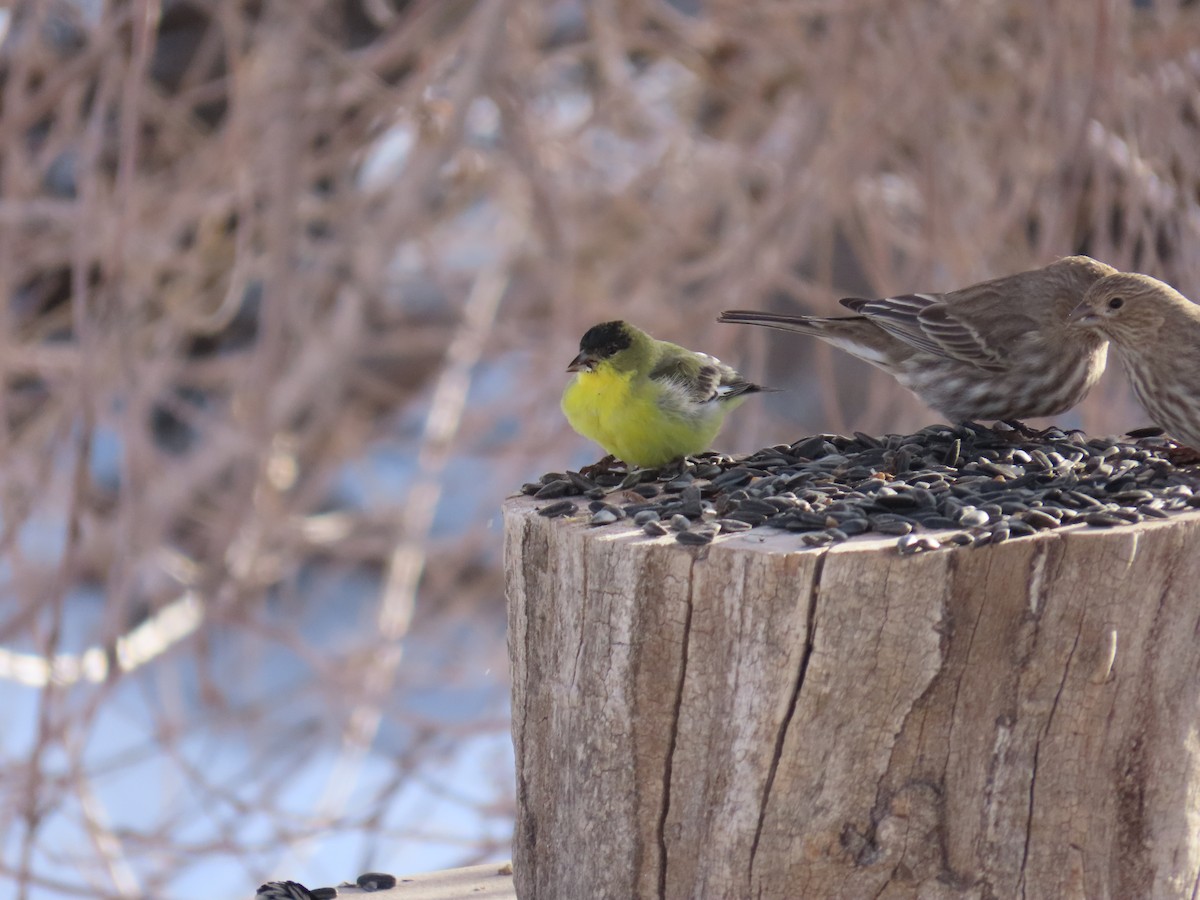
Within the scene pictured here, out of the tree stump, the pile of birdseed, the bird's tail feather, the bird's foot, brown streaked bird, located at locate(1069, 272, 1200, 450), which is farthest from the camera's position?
the bird's tail feather

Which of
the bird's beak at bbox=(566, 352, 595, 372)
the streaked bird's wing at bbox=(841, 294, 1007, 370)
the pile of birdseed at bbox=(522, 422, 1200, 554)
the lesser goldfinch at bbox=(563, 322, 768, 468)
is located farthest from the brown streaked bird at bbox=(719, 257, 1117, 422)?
the bird's beak at bbox=(566, 352, 595, 372)

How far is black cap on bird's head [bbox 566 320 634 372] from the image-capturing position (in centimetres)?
341

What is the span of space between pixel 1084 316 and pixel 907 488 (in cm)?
119

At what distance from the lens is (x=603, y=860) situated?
246 centimetres

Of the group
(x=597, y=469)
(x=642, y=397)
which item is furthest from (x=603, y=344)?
(x=597, y=469)

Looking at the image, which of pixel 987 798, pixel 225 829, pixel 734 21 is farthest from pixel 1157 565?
pixel 734 21

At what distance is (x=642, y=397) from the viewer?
3.30m

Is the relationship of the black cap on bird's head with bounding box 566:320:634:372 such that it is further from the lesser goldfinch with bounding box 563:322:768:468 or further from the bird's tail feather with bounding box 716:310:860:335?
the bird's tail feather with bounding box 716:310:860:335

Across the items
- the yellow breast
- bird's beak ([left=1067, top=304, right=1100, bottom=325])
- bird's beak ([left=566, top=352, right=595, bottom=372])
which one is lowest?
the yellow breast

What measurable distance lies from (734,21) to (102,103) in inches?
130

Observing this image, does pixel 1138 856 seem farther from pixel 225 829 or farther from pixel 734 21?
pixel 734 21

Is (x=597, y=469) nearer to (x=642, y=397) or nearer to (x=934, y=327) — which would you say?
(x=642, y=397)

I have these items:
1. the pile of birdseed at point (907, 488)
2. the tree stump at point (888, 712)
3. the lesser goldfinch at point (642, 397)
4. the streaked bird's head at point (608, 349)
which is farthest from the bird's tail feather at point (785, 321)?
the tree stump at point (888, 712)

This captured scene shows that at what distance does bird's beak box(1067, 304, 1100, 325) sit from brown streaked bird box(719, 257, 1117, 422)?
0.02 meters
